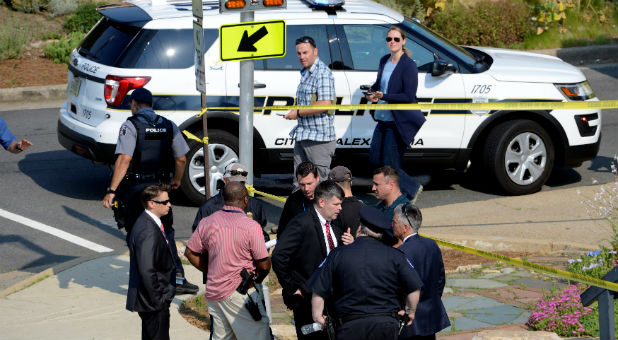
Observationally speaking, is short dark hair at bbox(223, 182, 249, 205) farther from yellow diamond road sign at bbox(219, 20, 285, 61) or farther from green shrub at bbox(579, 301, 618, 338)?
green shrub at bbox(579, 301, 618, 338)

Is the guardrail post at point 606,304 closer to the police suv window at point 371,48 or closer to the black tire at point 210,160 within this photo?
the police suv window at point 371,48

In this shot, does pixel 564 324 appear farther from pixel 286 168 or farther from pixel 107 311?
pixel 286 168

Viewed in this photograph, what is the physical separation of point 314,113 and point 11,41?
10.5m

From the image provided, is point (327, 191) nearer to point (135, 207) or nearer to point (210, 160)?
point (135, 207)

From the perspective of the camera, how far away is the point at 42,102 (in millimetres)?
15969

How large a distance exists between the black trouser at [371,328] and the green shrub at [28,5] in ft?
52.2

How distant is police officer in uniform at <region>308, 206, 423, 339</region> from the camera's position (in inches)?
206

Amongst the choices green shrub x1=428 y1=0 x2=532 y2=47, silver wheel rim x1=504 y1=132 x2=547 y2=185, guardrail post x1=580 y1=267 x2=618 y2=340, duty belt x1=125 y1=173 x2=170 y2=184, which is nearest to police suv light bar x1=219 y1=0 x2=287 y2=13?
duty belt x1=125 y1=173 x2=170 y2=184

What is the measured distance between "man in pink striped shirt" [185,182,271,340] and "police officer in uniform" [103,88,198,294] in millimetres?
1749

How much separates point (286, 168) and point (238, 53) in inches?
110

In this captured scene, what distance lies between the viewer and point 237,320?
6121 millimetres

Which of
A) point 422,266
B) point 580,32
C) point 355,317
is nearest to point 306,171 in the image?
point 422,266

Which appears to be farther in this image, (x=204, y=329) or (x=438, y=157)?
(x=438, y=157)

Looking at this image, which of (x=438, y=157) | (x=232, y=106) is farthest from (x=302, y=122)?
(x=438, y=157)
